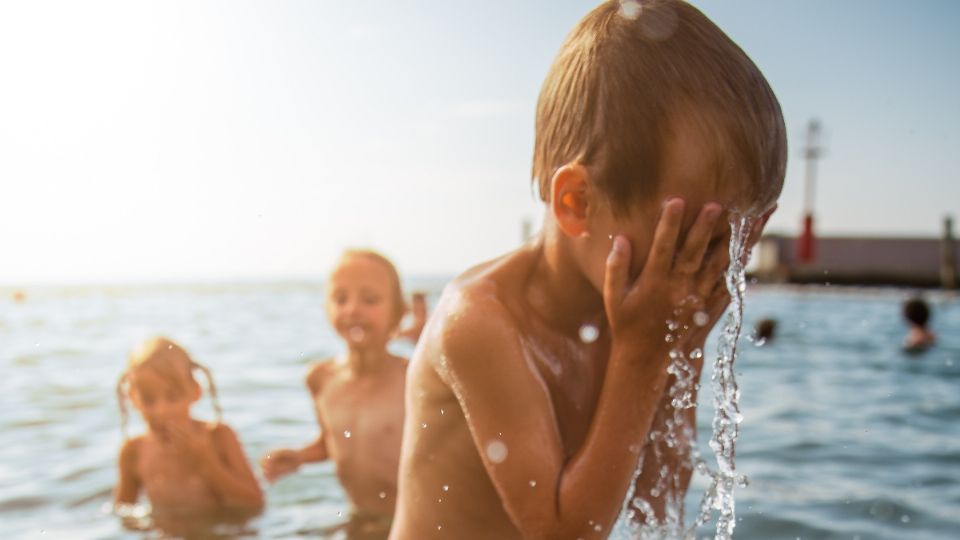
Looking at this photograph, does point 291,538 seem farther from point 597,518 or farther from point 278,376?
point 278,376

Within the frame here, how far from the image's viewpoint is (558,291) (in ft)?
5.78

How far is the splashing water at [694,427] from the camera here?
5.33 ft

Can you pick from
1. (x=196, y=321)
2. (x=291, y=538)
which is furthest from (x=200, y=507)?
(x=196, y=321)

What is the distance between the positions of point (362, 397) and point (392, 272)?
0.61 meters

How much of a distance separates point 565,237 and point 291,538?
9.06 ft

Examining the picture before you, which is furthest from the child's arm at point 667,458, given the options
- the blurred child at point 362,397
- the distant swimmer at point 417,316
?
the distant swimmer at point 417,316

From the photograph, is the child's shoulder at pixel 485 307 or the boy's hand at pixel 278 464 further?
the boy's hand at pixel 278 464

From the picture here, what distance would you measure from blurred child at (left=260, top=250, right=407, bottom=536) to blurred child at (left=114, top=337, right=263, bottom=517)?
31 cm

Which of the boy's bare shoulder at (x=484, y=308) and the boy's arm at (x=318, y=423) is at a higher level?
the boy's bare shoulder at (x=484, y=308)

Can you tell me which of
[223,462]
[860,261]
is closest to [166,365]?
[223,462]

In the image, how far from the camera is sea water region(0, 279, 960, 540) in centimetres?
413

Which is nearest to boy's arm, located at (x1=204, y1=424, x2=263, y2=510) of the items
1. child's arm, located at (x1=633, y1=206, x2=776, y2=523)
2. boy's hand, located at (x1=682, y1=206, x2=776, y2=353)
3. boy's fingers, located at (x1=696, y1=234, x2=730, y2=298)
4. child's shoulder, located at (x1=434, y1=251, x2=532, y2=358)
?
child's arm, located at (x1=633, y1=206, x2=776, y2=523)

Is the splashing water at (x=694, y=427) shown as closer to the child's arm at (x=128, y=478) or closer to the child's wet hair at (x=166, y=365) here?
the child's wet hair at (x=166, y=365)

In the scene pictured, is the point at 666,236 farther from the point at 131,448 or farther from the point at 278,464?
the point at 131,448
